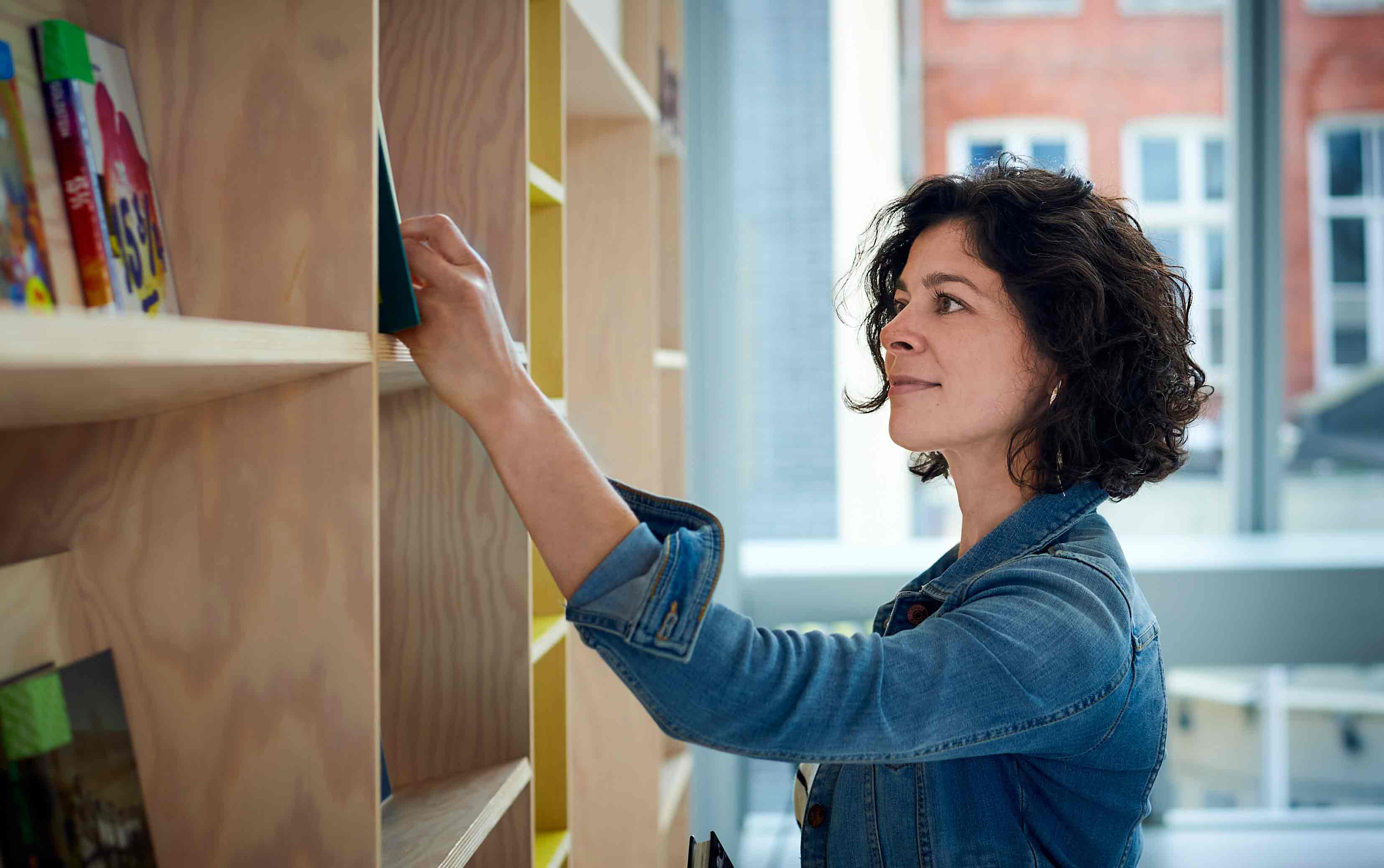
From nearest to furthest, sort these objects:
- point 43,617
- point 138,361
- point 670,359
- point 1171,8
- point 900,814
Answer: point 138,361, point 43,617, point 900,814, point 670,359, point 1171,8

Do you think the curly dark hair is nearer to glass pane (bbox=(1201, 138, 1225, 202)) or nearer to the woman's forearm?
the woman's forearm

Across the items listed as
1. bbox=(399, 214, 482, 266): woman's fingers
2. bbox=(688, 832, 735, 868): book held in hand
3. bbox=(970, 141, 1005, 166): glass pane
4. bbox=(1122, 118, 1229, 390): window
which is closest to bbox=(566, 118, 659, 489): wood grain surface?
bbox=(688, 832, 735, 868): book held in hand

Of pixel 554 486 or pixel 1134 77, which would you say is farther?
pixel 1134 77

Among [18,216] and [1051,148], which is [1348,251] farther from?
[18,216]

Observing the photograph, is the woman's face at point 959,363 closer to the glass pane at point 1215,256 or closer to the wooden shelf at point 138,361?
the wooden shelf at point 138,361

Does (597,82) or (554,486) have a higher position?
(597,82)

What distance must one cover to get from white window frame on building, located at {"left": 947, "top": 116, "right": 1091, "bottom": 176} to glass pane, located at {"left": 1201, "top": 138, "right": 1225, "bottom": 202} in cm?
41

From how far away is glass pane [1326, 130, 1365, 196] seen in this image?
12.0ft

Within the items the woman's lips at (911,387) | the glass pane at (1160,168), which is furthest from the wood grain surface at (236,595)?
the glass pane at (1160,168)

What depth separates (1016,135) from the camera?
149 inches

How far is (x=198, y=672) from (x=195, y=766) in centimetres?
8

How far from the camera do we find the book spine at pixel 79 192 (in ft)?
2.35

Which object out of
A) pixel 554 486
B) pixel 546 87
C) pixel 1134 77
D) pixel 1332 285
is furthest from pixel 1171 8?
pixel 554 486

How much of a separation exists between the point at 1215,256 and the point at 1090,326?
2972 mm
